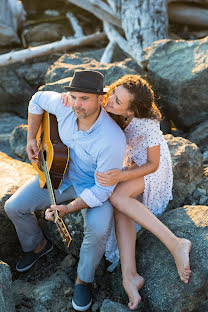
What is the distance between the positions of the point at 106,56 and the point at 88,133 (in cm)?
548

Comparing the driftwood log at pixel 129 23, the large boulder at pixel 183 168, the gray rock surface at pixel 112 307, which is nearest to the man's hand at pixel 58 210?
the gray rock surface at pixel 112 307

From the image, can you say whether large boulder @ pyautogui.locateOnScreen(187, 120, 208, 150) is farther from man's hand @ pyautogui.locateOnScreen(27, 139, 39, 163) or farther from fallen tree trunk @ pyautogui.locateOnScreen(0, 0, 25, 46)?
fallen tree trunk @ pyautogui.locateOnScreen(0, 0, 25, 46)

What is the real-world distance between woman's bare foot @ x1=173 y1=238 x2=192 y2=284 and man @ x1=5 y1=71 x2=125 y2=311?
56 centimetres

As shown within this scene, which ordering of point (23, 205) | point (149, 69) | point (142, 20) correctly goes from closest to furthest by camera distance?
point (23, 205)
point (149, 69)
point (142, 20)

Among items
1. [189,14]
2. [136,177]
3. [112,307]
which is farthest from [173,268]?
[189,14]

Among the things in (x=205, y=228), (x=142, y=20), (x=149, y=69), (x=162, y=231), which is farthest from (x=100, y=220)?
(x=142, y=20)

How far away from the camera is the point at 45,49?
8555 millimetres

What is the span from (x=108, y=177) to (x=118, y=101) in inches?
24.1

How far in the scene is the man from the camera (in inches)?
112

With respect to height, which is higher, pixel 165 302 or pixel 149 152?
→ pixel 149 152

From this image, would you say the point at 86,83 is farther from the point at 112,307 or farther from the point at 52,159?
the point at 112,307

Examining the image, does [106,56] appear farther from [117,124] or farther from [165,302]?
[165,302]

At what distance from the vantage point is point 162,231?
289cm

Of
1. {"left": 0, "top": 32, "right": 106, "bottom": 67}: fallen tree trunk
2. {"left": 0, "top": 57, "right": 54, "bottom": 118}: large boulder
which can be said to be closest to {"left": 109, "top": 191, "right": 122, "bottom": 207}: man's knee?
{"left": 0, "top": 57, "right": 54, "bottom": 118}: large boulder
